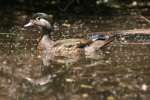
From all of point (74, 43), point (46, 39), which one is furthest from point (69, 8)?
point (74, 43)

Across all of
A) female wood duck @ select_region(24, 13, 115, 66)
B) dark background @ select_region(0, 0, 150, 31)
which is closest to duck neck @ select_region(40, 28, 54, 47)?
female wood duck @ select_region(24, 13, 115, 66)

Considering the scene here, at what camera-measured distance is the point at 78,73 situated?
10.5m

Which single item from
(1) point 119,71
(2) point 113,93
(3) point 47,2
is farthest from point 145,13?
(2) point 113,93

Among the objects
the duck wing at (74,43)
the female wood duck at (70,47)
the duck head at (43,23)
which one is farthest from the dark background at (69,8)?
the duck wing at (74,43)

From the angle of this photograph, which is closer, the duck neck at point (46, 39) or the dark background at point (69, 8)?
the duck neck at point (46, 39)

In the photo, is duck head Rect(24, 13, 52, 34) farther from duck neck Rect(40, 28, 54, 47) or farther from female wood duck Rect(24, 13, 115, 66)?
female wood duck Rect(24, 13, 115, 66)

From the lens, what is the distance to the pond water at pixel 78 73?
9422mm

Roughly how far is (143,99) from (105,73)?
59.1 inches

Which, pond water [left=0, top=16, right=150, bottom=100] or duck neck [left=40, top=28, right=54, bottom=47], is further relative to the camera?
duck neck [left=40, top=28, right=54, bottom=47]

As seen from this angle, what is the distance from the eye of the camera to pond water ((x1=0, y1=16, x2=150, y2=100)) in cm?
942

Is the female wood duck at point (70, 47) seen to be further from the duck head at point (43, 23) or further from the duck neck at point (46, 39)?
the duck head at point (43, 23)

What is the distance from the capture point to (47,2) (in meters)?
17.6

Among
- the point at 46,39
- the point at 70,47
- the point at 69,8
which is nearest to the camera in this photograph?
the point at 70,47

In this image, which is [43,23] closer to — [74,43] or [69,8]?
[74,43]
